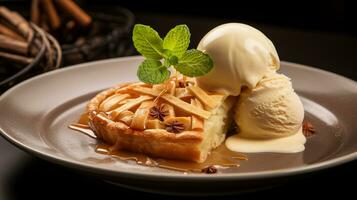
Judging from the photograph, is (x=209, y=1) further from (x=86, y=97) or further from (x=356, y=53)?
(x=86, y=97)

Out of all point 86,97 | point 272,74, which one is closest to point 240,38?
point 272,74

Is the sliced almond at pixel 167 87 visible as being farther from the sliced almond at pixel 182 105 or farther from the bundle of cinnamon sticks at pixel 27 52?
the bundle of cinnamon sticks at pixel 27 52

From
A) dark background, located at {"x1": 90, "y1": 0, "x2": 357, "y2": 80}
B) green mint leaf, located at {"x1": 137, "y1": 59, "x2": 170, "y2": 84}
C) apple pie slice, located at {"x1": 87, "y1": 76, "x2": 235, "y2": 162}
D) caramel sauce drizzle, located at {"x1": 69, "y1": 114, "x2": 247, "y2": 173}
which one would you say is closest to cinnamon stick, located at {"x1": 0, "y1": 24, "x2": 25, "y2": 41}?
dark background, located at {"x1": 90, "y1": 0, "x2": 357, "y2": 80}

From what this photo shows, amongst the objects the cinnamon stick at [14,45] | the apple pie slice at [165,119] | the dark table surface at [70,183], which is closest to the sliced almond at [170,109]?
the apple pie slice at [165,119]

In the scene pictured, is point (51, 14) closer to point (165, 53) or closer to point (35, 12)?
point (35, 12)

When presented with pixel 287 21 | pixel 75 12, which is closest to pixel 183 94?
pixel 75 12
